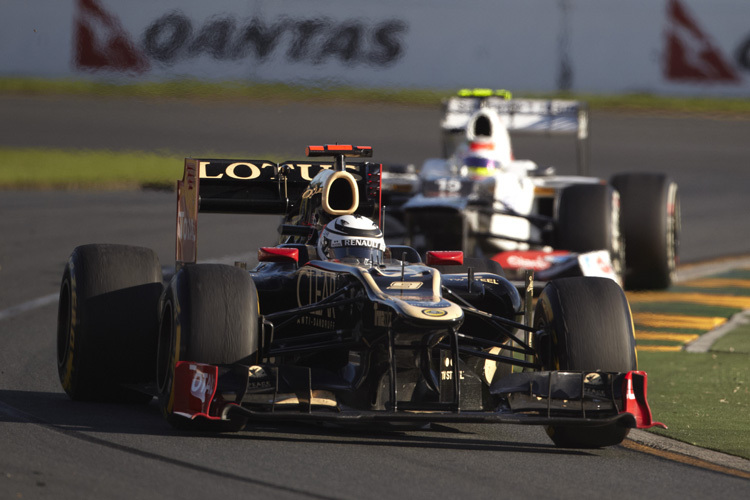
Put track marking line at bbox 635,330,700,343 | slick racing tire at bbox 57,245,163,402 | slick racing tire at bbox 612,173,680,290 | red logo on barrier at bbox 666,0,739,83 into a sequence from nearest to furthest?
slick racing tire at bbox 57,245,163,402, track marking line at bbox 635,330,700,343, slick racing tire at bbox 612,173,680,290, red logo on barrier at bbox 666,0,739,83

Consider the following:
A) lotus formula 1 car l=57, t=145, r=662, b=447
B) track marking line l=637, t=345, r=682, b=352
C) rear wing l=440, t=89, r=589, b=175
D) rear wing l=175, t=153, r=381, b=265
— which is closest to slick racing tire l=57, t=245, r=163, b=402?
lotus formula 1 car l=57, t=145, r=662, b=447

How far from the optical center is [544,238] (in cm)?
1501

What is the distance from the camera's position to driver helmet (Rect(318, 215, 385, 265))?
8.62m

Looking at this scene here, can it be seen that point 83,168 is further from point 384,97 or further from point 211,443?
point 211,443

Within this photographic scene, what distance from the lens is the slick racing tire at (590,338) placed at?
754 cm

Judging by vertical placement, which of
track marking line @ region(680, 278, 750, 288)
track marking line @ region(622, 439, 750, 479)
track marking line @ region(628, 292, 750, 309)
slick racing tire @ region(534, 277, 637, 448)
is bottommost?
track marking line @ region(680, 278, 750, 288)

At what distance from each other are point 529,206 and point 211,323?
934 centimetres

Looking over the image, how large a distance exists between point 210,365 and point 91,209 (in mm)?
15667

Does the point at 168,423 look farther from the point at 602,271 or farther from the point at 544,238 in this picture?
the point at 544,238

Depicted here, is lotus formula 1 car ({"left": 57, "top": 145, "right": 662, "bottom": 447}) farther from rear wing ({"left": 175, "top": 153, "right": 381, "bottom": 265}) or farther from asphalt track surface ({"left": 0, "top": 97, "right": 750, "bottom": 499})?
rear wing ({"left": 175, "top": 153, "right": 381, "bottom": 265})

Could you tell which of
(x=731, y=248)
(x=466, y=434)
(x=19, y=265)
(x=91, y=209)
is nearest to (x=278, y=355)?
(x=466, y=434)

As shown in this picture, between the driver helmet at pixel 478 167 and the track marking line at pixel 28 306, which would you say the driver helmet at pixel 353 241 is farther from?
the driver helmet at pixel 478 167

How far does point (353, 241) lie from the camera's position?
864 centimetres

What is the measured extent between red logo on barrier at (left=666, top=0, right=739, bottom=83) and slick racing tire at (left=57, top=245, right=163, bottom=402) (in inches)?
1393
